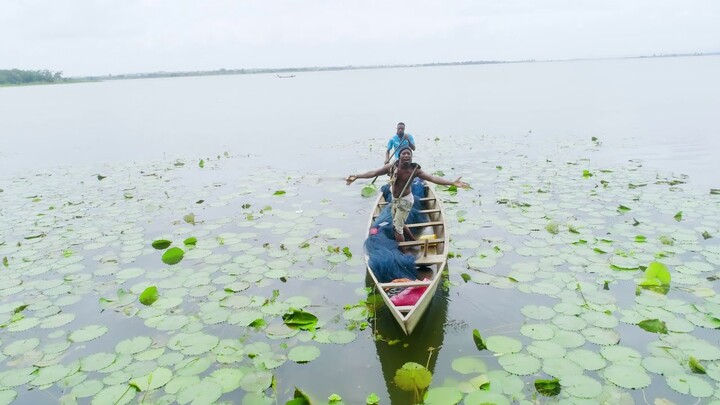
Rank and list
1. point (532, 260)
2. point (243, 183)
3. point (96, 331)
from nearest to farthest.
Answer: point (96, 331) → point (532, 260) → point (243, 183)

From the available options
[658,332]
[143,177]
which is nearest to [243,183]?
[143,177]

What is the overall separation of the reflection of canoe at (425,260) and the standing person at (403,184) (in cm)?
34

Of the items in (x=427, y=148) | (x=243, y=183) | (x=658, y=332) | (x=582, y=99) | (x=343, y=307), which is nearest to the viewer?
(x=658, y=332)

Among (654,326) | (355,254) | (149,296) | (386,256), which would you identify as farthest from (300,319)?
(654,326)

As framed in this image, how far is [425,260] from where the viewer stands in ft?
21.8

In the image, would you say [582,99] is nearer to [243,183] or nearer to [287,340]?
[243,183]

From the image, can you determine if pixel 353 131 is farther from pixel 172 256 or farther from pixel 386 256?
pixel 386 256

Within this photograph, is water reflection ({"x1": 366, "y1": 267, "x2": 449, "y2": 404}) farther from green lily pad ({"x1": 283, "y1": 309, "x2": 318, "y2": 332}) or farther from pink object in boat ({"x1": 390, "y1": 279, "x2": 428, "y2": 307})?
green lily pad ({"x1": 283, "y1": 309, "x2": 318, "y2": 332})

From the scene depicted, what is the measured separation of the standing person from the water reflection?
5.41 ft

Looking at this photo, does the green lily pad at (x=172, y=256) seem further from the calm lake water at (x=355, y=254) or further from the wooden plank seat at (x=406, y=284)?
the wooden plank seat at (x=406, y=284)

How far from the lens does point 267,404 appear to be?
445 centimetres

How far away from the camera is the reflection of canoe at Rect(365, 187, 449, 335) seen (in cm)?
500

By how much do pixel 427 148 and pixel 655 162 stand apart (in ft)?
24.1

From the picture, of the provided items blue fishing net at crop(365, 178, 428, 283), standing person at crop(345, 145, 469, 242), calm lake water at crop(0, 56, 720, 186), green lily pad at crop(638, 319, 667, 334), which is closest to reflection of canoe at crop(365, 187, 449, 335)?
blue fishing net at crop(365, 178, 428, 283)
